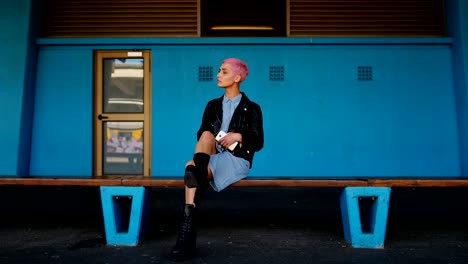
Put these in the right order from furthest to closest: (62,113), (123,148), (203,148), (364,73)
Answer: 1. (123,148)
2. (62,113)
3. (364,73)
4. (203,148)

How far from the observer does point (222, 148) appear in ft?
12.2

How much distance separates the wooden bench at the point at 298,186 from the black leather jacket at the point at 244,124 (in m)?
0.27

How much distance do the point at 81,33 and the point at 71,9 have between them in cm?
51

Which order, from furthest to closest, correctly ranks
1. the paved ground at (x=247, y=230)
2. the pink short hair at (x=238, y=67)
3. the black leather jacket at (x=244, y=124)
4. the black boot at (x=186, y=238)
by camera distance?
the pink short hair at (x=238, y=67) < the black leather jacket at (x=244, y=124) < the paved ground at (x=247, y=230) < the black boot at (x=186, y=238)

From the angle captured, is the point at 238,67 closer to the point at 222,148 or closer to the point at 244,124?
the point at 244,124

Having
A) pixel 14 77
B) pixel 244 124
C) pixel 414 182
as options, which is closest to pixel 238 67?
pixel 244 124

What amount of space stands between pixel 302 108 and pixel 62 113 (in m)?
4.45

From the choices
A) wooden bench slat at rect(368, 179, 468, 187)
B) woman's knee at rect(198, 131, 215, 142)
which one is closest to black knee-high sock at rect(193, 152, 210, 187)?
woman's knee at rect(198, 131, 215, 142)

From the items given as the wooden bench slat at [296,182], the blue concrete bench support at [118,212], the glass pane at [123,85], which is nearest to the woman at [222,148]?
the wooden bench slat at [296,182]

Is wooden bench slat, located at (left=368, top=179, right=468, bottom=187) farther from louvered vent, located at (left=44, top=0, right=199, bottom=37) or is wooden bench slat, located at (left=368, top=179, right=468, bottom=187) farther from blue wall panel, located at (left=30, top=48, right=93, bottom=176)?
blue wall panel, located at (left=30, top=48, right=93, bottom=176)

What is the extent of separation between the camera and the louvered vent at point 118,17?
28.1ft

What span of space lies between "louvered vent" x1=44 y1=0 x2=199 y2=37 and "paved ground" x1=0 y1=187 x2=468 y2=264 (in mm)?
3090

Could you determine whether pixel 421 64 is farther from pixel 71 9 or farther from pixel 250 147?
pixel 71 9

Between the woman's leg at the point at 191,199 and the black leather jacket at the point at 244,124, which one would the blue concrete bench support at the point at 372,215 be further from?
the woman's leg at the point at 191,199
